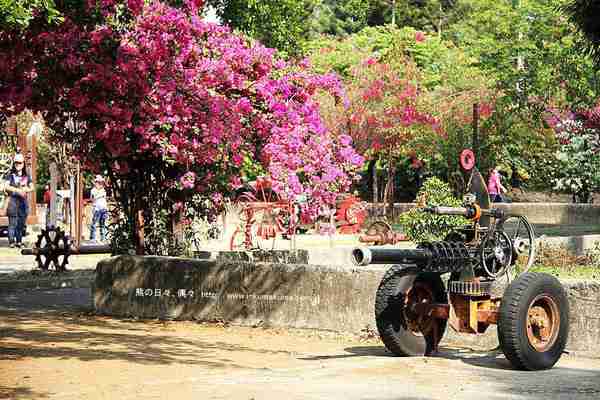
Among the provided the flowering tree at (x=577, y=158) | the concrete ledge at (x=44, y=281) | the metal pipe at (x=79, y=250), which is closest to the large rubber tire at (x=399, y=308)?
the concrete ledge at (x=44, y=281)

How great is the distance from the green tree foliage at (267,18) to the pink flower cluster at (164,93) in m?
7.43

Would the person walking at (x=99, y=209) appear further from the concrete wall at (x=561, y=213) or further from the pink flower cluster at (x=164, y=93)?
the pink flower cluster at (x=164, y=93)

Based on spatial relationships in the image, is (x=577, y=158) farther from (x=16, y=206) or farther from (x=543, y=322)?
(x=543, y=322)

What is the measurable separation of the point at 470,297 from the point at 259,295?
3.33 metres

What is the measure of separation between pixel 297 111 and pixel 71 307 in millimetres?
3599

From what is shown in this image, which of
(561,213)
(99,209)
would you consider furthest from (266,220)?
(561,213)

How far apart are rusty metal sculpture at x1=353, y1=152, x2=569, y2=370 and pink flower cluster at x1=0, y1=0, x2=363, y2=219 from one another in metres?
4.49

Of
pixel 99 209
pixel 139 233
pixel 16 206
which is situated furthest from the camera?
pixel 99 209

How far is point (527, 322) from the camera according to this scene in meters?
9.40

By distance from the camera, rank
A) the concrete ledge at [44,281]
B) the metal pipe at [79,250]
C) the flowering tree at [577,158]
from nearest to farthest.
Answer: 1. the concrete ledge at [44,281]
2. the metal pipe at [79,250]
3. the flowering tree at [577,158]

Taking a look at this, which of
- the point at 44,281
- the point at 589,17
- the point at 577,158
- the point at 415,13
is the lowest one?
the point at 44,281

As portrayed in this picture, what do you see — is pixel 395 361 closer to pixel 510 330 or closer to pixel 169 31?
pixel 510 330

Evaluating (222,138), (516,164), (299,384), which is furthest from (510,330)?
(516,164)

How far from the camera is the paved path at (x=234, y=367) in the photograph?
26.6 feet
